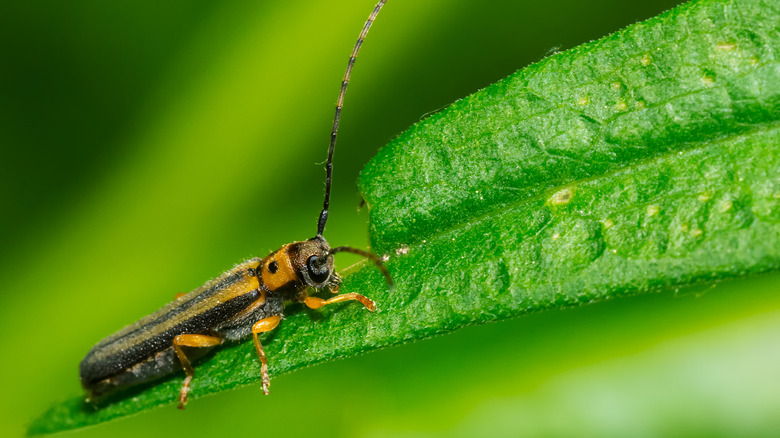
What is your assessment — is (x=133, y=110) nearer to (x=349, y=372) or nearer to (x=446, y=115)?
(x=349, y=372)

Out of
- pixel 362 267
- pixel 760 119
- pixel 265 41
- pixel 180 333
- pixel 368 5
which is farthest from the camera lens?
pixel 265 41

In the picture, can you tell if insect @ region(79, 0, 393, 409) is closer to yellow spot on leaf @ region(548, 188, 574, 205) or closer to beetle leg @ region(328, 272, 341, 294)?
beetle leg @ region(328, 272, 341, 294)

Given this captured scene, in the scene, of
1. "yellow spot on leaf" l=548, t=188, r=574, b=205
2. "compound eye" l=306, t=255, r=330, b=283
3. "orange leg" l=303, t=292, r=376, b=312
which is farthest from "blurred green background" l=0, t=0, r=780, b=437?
"yellow spot on leaf" l=548, t=188, r=574, b=205

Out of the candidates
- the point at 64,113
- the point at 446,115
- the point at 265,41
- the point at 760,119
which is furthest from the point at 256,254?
the point at 760,119

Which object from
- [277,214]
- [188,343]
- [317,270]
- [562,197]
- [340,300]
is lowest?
[562,197]

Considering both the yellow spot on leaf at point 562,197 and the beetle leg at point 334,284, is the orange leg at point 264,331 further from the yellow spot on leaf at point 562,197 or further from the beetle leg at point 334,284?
the yellow spot on leaf at point 562,197

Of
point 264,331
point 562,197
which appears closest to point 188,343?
point 264,331

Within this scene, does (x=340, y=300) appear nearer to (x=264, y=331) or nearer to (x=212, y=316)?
(x=264, y=331)
